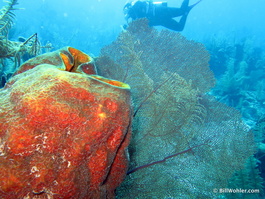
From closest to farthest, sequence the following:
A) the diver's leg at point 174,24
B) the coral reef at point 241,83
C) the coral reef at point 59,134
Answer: the coral reef at point 59,134
the coral reef at point 241,83
the diver's leg at point 174,24

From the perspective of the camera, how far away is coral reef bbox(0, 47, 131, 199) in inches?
42.5

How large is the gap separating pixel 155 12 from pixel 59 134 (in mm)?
11754

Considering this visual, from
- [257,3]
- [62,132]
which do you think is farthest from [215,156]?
[257,3]

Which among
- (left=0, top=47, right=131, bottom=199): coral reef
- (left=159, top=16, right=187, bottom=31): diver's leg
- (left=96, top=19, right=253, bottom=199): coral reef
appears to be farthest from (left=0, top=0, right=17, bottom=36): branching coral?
(left=159, top=16, right=187, bottom=31): diver's leg

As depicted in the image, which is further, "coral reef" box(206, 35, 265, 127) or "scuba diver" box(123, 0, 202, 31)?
"scuba diver" box(123, 0, 202, 31)

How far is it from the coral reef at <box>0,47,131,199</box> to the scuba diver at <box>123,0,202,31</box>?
34.9 feet

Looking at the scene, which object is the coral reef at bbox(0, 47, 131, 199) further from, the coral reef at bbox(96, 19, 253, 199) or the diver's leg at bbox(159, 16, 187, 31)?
the diver's leg at bbox(159, 16, 187, 31)

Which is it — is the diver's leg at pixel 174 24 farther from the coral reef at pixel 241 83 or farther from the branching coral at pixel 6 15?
the branching coral at pixel 6 15

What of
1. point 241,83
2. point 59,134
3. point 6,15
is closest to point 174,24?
point 241,83

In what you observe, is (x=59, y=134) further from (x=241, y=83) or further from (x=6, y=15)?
(x=241, y=83)

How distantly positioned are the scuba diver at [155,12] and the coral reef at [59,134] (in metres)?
10.6

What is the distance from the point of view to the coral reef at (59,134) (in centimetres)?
108

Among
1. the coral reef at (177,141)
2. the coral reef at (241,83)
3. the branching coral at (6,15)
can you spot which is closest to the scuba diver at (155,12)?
the coral reef at (241,83)

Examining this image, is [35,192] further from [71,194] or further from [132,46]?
[132,46]
